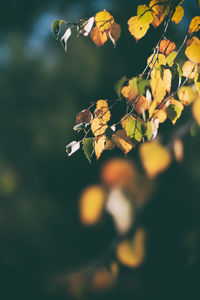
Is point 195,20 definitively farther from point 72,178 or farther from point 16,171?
point 16,171

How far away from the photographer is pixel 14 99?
371 centimetres

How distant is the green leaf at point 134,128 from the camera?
73cm

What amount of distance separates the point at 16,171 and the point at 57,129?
77cm

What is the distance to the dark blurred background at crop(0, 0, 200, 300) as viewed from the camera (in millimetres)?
2680

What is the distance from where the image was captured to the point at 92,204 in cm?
323

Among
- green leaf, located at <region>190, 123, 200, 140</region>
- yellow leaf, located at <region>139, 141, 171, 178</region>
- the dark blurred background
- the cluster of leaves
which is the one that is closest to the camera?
the cluster of leaves

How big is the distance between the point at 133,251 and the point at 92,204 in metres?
0.77

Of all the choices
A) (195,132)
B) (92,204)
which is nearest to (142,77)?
(195,132)

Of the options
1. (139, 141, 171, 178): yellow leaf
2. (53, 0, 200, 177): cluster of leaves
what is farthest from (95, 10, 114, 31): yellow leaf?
(139, 141, 171, 178): yellow leaf

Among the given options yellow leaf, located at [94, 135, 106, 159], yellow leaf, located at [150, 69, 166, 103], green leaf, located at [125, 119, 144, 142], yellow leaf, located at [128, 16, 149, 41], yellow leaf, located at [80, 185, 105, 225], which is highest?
yellow leaf, located at [80, 185, 105, 225]

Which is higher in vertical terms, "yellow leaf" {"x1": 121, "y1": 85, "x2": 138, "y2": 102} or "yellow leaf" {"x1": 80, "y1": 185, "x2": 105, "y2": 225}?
"yellow leaf" {"x1": 80, "y1": 185, "x2": 105, "y2": 225}

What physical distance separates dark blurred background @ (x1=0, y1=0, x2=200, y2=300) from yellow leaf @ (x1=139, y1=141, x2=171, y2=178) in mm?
212

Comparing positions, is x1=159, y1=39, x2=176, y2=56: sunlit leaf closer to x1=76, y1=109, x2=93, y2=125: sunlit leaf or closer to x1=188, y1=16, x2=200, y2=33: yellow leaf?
x1=188, y1=16, x2=200, y2=33: yellow leaf

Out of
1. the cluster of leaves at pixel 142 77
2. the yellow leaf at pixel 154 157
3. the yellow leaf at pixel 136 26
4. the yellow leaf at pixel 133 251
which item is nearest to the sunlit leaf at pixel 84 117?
the cluster of leaves at pixel 142 77
